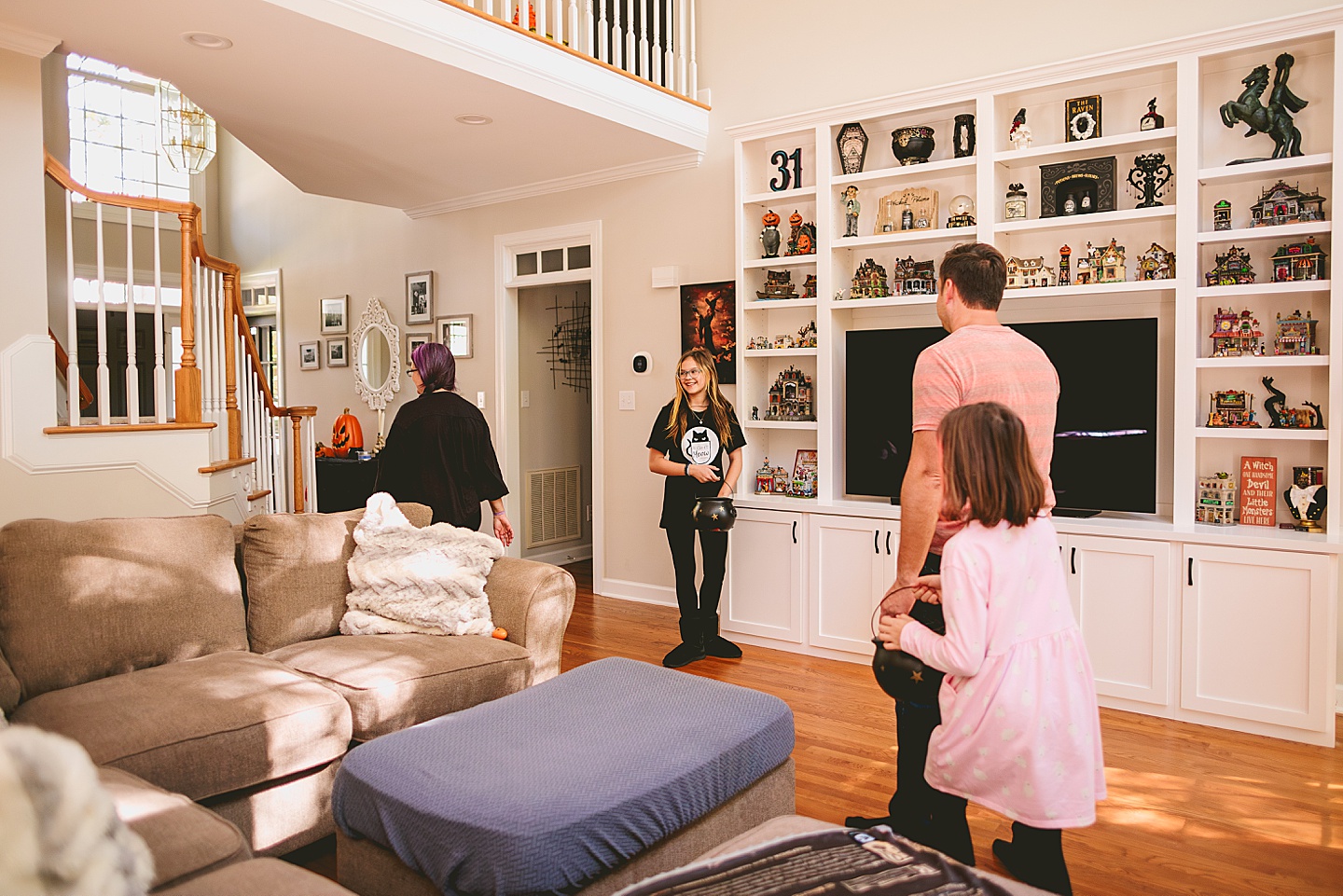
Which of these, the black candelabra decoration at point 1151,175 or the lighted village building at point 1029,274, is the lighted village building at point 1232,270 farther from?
the lighted village building at point 1029,274

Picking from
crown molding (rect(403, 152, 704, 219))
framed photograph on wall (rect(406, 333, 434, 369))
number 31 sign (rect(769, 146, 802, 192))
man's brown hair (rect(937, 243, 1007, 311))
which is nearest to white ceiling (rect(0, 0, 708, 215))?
crown molding (rect(403, 152, 704, 219))

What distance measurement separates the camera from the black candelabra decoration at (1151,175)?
3.97 m

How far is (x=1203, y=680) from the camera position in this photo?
11.8ft

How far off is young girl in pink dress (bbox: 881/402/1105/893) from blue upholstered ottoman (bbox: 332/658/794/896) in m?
0.58

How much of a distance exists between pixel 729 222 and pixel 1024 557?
3.77m

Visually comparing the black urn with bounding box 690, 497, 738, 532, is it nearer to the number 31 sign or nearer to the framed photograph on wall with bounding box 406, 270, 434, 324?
the number 31 sign

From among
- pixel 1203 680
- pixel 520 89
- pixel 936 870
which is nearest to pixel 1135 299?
pixel 1203 680

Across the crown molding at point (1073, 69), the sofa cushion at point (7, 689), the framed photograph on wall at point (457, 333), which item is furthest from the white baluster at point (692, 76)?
the sofa cushion at point (7, 689)

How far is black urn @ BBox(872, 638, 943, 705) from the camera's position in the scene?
206 cm

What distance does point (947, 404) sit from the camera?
2.28 meters

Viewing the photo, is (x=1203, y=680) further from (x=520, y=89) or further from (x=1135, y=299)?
(x=520, y=89)

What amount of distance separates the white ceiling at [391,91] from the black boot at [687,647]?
2.62 m

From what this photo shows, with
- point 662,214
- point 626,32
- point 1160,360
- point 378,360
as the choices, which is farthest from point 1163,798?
point 378,360

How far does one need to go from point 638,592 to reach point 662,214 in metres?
2.37
